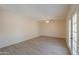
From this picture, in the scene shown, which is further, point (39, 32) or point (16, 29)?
point (16, 29)

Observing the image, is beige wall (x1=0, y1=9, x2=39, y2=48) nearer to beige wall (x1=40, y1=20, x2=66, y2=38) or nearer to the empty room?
the empty room

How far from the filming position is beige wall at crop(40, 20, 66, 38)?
2.01 meters

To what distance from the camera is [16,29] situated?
7.52 feet

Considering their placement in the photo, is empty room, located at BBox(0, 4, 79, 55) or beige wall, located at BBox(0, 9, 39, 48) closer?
empty room, located at BBox(0, 4, 79, 55)

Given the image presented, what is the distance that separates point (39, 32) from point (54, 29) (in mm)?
363

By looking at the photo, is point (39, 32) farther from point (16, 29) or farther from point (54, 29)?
point (16, 29)

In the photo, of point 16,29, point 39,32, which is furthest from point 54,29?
point 16,29

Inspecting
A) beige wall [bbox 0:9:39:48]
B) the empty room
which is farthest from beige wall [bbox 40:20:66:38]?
beige wall [bbox 0:9:39:48]

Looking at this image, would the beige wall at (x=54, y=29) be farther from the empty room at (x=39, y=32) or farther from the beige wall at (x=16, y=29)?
the beige wall at (x=16, y=29)

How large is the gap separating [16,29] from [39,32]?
61 centimetres

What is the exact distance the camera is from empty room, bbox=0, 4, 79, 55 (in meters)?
1.89

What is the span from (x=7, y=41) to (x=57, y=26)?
4.53 feet

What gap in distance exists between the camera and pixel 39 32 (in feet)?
7.02

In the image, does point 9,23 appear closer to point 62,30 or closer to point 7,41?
point 7,41
